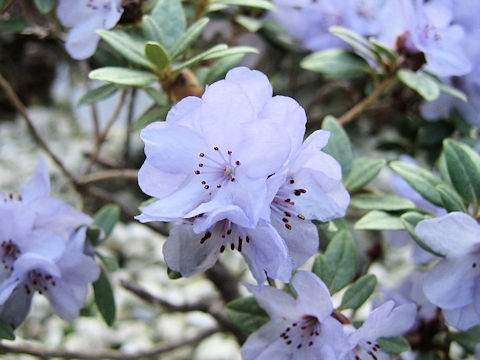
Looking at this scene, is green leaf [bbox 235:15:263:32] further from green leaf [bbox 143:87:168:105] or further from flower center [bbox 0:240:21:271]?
flower center [bbox 0:240:21:271]

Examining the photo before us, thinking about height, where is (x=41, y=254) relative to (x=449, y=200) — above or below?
below

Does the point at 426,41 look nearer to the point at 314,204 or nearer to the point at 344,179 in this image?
the point at 344,179

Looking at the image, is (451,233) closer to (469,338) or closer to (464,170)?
(464,170)

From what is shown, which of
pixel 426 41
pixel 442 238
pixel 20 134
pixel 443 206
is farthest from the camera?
pixel 20 134

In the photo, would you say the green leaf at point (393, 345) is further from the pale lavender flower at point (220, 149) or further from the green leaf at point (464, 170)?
the pale lavender flower at point (220, 149)

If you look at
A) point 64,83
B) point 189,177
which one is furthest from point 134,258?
point 189,177

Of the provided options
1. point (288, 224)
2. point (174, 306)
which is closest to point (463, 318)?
point (288, 224)

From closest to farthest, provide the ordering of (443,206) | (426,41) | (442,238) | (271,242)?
(271,242) < (442,238) < (443,206) < (426,41)
